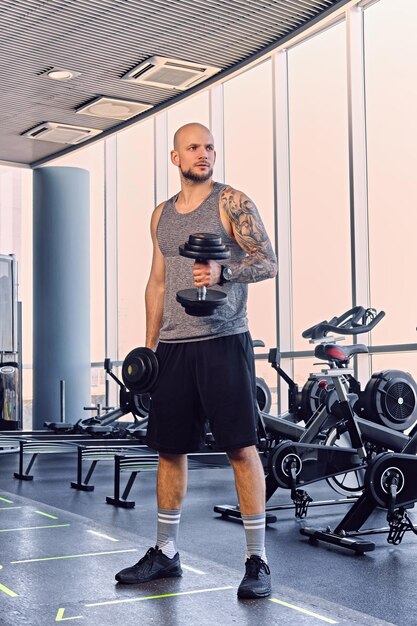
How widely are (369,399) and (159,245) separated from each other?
1806mm

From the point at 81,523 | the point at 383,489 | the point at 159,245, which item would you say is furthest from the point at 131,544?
the point at 159,245

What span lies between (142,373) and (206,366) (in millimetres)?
190

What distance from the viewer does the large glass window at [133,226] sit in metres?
7.86

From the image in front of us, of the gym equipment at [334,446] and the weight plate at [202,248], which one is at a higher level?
the weight plate at [202,248]

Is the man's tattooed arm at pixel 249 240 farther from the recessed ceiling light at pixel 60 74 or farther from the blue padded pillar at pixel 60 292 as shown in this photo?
the blue padded pillar at pixel 60 292

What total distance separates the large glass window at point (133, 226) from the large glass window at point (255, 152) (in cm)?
127

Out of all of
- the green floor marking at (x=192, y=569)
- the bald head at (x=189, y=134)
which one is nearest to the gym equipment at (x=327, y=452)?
the green floor marking at (x=192, y=569)

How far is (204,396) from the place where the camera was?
2.30 m

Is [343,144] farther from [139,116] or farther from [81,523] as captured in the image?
[81,523]

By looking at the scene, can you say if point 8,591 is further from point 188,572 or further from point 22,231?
point 22,231

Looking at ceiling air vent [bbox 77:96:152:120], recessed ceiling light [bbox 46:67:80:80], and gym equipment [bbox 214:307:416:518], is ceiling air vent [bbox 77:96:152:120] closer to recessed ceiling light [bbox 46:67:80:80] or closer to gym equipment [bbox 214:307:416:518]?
recessed ceiling light [bbox 46:67:80:80]

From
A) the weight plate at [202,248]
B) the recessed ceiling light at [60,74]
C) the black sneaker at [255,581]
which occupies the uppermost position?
the recessed ceiling light at [60,74]

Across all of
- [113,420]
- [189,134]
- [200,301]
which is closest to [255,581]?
[200,301]

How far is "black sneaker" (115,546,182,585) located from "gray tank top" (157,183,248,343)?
65 cm
